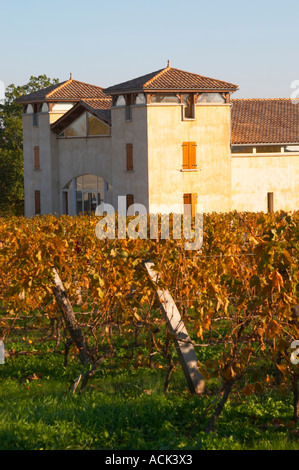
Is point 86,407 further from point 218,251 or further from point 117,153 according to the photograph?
point 117,153

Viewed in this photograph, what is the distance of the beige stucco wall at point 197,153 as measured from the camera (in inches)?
1252

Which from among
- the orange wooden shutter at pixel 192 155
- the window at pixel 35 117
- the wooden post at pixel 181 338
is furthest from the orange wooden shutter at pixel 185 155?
the wooden post at pixel 181 338

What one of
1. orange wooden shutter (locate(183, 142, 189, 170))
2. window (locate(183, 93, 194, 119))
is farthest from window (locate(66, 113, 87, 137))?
orange wooden shutter (locate(183, 142, 189, 170))

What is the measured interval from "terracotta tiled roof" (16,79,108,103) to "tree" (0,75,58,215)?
8471 millimetres

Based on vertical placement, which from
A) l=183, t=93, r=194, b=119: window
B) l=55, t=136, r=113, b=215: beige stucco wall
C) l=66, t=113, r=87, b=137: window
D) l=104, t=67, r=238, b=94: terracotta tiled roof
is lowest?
l=55, t=136, r=113, b=215: beige stucco wall

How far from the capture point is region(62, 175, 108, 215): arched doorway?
35406 millimetres

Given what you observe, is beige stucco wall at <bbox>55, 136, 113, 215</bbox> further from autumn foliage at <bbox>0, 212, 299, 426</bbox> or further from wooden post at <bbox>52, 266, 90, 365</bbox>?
wooden post at <bbox>52, 266, 90, 365</bbox>

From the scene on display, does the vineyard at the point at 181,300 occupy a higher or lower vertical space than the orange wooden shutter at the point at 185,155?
lower

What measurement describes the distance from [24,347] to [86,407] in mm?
3839

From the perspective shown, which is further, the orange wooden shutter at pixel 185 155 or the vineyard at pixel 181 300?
the orange wooden shutter at pixel 185 155

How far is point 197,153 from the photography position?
1287 inches

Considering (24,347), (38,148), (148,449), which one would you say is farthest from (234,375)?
(38,148)

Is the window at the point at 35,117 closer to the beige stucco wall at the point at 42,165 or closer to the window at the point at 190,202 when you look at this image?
the beige stucco wall at the point at 42,165

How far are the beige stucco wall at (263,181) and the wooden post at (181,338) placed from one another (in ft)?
87.0
